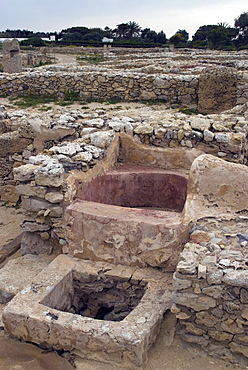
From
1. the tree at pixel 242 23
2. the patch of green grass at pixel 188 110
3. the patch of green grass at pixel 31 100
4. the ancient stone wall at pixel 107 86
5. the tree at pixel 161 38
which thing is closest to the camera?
the patch of green grass at pixel 188 110

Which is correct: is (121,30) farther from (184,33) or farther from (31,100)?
(31,100)

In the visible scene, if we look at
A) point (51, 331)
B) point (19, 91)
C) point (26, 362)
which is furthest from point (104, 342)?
point (19, 91)

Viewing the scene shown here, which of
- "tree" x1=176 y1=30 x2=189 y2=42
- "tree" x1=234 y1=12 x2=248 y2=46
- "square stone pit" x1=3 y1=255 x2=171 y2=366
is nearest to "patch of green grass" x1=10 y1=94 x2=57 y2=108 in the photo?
"square stone pit" x1=3 y1=255 x2=171 y2=366

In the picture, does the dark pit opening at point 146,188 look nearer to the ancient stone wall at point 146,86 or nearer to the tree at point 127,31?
the ancient stone wall at point 146,86

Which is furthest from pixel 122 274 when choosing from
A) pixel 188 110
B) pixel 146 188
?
pixel 188 110

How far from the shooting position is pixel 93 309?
3.68m

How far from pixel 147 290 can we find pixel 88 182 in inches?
60.2

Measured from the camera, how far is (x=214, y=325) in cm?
279

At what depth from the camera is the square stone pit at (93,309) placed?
2.77m

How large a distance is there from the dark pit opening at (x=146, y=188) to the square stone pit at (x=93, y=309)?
1309 mm

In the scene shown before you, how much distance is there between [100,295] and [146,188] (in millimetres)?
1780

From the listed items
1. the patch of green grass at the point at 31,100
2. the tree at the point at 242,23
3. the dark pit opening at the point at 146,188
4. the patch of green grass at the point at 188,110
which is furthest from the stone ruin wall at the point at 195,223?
the tree at the point at 242,23

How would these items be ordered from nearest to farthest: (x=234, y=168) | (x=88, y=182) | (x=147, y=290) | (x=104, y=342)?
1. (x=104, y=342)
2. (x=147, y=290)
3. (x=234, y=168)
4. (x=88, y=182)

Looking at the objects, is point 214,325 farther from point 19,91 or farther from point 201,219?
point 19,91
